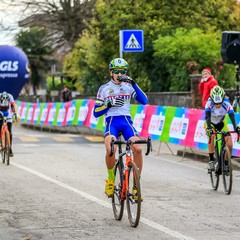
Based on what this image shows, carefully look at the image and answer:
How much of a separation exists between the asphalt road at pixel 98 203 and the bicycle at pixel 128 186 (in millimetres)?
142

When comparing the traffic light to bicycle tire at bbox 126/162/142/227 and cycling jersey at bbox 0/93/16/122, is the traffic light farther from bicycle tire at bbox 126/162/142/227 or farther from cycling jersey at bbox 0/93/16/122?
bicycle tire at bbox 126/162/142/227

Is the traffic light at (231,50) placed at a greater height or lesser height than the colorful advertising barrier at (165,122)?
greater

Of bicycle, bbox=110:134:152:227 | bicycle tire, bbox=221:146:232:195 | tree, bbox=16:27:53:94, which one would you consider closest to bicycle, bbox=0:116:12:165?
bicycle tire, bbox=221:146:232:195

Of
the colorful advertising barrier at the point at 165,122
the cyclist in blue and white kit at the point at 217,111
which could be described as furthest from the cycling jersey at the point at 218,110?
the colorful advertising barrier at the point at 165,122

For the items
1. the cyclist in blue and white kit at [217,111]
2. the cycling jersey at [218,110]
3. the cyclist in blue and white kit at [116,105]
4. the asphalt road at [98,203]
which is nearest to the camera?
the asphalt road at [98,203]

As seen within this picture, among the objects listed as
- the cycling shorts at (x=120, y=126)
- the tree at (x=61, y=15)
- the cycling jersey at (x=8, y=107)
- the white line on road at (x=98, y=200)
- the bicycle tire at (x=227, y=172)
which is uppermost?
the tree at (x=61, y=15)

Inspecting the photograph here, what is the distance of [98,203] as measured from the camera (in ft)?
38.7

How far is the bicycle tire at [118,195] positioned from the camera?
10.2 metres

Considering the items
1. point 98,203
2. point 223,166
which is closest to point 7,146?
point 223,166

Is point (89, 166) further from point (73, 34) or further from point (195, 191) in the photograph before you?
point (73, 34)

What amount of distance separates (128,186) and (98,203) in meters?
1.85

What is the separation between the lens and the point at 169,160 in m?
19.7

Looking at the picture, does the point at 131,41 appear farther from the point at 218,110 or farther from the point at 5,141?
the point at 218,110

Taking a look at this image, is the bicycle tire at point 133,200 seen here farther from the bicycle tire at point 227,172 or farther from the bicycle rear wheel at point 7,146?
the bicycle rear wheel at point 7,146
